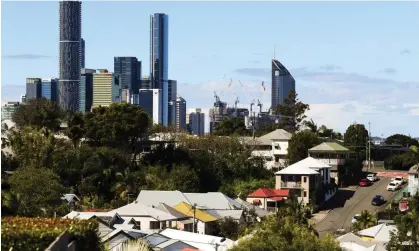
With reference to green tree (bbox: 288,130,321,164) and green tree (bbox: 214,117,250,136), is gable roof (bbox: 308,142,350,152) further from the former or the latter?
green tree (bbox: 214,117,250,136)

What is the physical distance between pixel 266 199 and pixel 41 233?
1834 inches

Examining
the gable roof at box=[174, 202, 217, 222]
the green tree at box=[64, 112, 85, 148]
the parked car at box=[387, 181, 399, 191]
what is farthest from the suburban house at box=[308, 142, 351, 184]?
the gable roof at box=[174, 202, 217, 222]

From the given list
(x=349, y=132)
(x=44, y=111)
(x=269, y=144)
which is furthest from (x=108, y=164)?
(x=349, y=132)

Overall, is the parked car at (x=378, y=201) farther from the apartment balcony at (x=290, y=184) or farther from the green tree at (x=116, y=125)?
the green tree at (x=116, y=125)

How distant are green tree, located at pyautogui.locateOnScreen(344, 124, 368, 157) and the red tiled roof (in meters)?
26.3

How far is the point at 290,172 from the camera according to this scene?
2467 inches

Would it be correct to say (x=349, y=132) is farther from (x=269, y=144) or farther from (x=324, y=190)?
(x=324, y=190)

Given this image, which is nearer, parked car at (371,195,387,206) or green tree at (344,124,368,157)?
parked car at (371,195,387,206)

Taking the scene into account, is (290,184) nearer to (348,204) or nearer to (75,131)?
(348,204)

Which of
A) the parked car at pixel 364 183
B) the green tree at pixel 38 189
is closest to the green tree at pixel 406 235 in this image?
the green tree at pixel 38 189

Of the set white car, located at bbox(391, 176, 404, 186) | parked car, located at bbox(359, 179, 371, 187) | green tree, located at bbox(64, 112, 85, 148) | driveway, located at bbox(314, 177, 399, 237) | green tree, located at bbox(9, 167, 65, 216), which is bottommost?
driveway, located at bbox(314, 177, 399, 237)

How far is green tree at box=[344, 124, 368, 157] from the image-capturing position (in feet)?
285

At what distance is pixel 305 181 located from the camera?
203 feet

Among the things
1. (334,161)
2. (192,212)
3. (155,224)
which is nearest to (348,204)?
(334,161)
